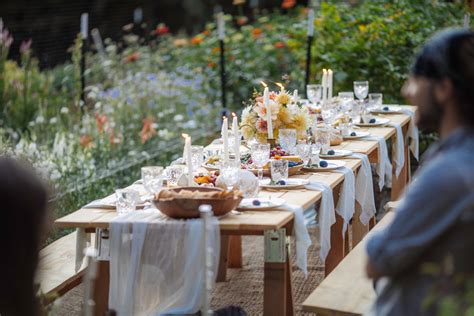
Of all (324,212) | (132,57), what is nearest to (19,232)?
(324,212)

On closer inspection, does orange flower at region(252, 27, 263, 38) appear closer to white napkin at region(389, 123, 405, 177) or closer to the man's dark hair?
white napkin at region(389, 123, 405, 177)

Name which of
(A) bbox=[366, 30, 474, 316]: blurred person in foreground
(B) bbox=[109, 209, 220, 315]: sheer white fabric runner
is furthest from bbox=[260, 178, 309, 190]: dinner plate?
(A) bbox=[366, 30, 474, 316]: blurred person in foreground

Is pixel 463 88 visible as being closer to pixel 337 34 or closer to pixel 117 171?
pixel 117 171

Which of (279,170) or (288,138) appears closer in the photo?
(279,170)

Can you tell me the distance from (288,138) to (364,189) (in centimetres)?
66

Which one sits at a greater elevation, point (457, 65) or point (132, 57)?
point (457, 65)

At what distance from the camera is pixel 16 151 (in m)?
7.05

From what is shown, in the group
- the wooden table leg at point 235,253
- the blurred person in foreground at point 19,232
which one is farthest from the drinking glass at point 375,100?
the blurred person in foreground at point 19,232

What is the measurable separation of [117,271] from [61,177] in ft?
10.1

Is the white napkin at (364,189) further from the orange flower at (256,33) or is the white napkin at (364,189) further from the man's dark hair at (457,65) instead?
the orange flower at (256,33)

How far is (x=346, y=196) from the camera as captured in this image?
538 cm

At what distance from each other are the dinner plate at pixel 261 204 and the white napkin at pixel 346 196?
1004 millimetres

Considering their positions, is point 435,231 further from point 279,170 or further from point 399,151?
point 399,151

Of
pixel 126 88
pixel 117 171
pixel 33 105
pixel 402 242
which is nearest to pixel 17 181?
pixel 402 242
